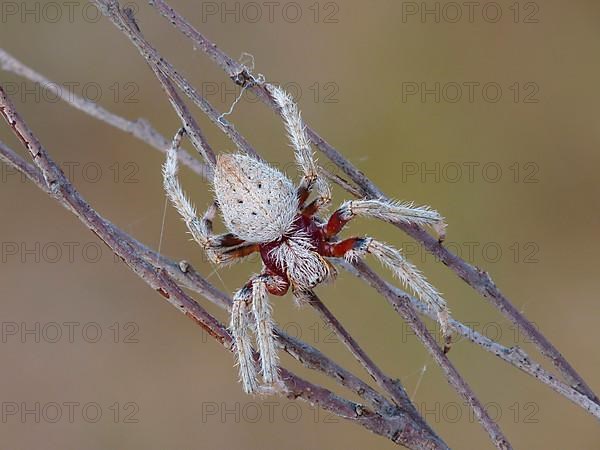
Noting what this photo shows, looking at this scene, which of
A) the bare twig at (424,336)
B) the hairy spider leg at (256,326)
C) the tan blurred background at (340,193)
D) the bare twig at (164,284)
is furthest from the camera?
the tan blurred background at (340,193)

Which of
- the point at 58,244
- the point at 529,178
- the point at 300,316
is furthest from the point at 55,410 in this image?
the point at 529,178

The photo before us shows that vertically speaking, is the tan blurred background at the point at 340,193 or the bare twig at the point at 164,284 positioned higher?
the tan blurred background at the point at 340,193

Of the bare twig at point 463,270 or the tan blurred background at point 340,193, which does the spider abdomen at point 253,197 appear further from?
the tan blurred background at point 340,193

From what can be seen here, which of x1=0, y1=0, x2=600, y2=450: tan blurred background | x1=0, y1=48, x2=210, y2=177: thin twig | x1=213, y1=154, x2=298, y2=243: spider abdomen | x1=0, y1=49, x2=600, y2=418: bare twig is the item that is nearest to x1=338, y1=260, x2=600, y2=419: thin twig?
x1=0, y1=49, x2=600, y2=418: bare twig

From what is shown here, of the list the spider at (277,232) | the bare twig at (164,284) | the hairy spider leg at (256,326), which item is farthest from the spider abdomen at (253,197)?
the bare twig at (164,284)

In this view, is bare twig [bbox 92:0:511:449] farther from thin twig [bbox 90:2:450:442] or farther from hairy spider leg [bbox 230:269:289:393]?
hairy spider leg [bbox 230:269:289:393]

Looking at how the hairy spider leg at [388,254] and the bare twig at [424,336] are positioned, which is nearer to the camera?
the bare twig at [424,336]

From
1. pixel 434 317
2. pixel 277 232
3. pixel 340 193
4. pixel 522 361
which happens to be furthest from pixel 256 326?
pixel 340 193
